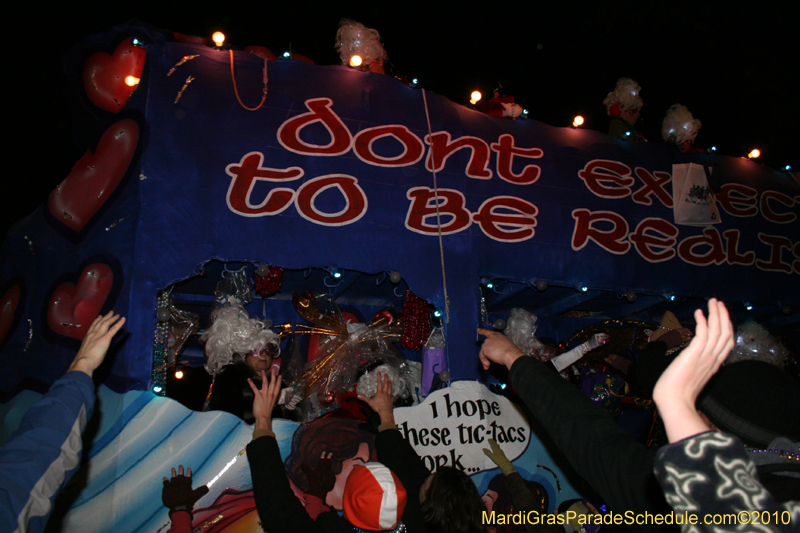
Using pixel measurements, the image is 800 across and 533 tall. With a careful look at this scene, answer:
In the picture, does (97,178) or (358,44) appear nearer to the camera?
(97,178)

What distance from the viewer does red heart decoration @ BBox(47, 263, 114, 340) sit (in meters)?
3.46

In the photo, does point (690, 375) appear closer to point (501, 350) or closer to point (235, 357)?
point (501, 350)

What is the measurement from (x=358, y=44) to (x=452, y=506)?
4289 millimetres

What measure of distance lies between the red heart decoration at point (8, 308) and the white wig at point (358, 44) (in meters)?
3.68

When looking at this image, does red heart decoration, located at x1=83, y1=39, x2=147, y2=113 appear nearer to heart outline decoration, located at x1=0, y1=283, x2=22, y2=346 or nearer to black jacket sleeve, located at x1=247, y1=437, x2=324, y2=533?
heart outline decoration, located at x1=0, y1=283, x2=22, y2=346

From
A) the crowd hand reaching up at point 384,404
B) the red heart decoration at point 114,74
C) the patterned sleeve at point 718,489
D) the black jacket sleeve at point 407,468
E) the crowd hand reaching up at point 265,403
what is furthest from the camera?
the red heart decoration at point 114,74

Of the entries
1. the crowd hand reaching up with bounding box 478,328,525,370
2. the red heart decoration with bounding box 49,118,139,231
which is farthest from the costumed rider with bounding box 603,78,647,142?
the red heart decoration with bounding box 49,118,139,231

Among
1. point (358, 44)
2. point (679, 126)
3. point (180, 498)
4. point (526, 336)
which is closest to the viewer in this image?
point (180, 498)

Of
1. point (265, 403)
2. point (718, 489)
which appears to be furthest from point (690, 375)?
point (265, 403)

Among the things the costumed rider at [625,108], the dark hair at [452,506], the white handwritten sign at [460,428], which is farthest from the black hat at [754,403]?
the costumed rider at [625,108]

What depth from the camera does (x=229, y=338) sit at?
4.24m

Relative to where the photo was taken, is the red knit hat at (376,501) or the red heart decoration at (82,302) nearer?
the red knit hat at (376,501)

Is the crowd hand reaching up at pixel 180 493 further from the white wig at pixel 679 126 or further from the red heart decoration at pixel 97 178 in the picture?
the white wig at pixel 679 126

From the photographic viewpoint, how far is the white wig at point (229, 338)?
425cm
